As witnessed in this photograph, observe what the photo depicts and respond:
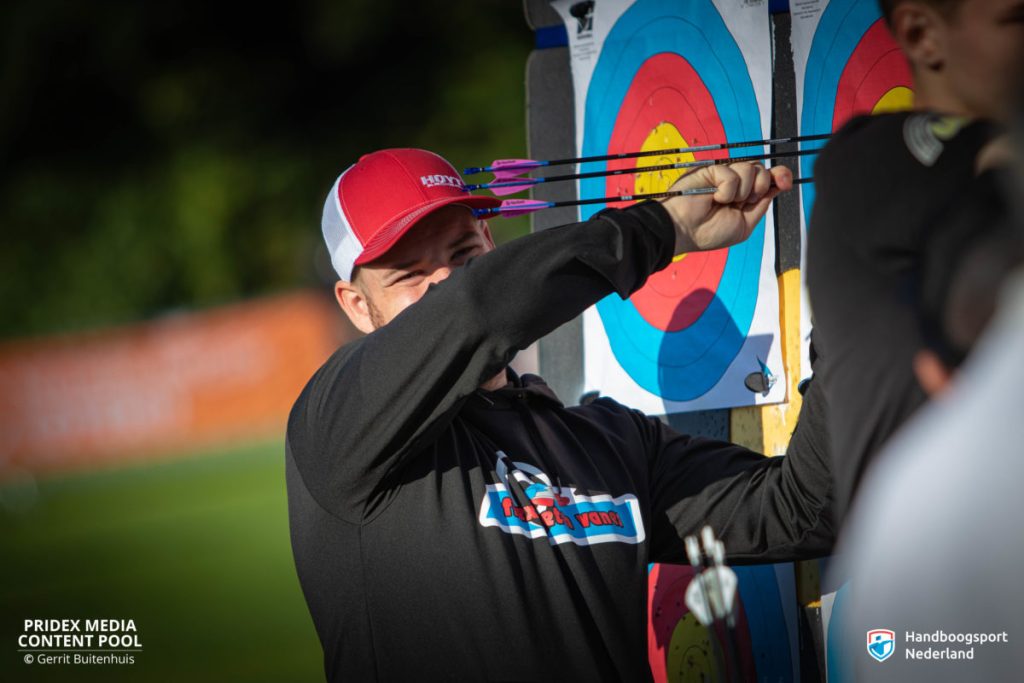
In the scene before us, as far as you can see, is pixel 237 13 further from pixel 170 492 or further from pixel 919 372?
pixel 919 372

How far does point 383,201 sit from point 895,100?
743 millimetres

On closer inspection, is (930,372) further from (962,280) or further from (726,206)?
(726,206)

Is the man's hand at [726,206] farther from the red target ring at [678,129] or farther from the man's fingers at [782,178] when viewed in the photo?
the red target ring at [678,129]

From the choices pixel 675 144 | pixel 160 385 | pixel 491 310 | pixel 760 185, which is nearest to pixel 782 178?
pixel 760 185

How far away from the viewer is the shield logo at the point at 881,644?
82cm

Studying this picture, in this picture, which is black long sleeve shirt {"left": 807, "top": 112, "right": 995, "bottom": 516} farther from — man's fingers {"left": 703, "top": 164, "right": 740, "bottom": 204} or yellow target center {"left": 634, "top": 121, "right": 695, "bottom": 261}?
yellow target center {"left": 634, "top": 121, "right": 695, "bottom": 261}

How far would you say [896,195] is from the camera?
0.88 meters

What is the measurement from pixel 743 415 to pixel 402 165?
0.67 m

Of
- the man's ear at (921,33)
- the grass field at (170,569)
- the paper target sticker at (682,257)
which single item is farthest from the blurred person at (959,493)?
the grass field at (170,569)

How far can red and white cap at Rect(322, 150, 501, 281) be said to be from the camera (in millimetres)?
1646

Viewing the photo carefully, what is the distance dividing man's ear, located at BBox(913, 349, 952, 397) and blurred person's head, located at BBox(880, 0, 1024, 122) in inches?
6.7

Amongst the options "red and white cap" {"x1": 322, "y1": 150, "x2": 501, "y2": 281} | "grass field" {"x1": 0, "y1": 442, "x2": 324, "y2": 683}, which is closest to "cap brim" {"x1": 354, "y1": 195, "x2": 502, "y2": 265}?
"red and white cap" {"x1": 322, "y1": 150, "x2": 501, "y2": 281}

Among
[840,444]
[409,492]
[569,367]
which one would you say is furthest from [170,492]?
[840,444]

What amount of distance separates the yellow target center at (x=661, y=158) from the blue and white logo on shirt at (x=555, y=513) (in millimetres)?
535
